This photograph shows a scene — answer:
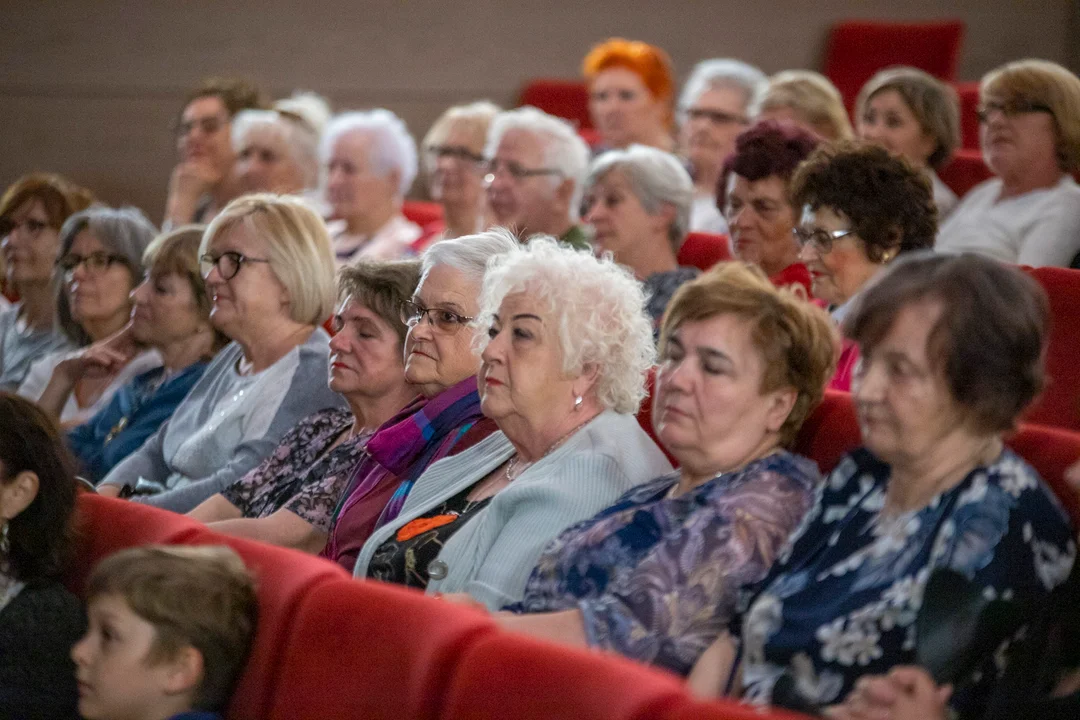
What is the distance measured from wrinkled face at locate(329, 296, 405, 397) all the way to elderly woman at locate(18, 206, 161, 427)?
97 centimetres

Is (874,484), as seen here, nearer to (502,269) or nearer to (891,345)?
(891,345)

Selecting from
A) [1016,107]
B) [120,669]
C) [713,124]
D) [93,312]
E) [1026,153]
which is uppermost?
[1016,107]

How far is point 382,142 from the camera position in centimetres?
446

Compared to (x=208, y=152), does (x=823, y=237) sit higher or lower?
higher

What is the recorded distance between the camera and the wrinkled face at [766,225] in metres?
2.96

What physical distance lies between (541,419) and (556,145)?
1976 mm

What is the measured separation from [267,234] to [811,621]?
1.70 metres

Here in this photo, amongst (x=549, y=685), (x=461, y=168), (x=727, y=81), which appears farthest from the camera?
(x=727, y=81)

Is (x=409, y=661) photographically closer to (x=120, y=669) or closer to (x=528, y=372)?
(x=120, y=669)

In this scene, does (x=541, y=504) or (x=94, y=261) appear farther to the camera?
(x=94, y=261)

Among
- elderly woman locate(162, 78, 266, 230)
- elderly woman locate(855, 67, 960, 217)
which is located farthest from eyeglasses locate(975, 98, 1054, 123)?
elderly woman locate(162, 78, 266, 230)

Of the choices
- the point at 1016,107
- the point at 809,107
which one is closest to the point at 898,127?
the point at 809,107

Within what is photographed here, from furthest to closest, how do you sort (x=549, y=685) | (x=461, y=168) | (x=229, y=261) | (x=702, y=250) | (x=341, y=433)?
(x=461, y=168), (x=702, y=250), (x=229, y=261), (x=341, y=433), (x=549, y=685)

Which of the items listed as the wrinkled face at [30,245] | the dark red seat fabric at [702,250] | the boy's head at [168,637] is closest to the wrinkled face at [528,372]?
the boy's head at [168,637]
